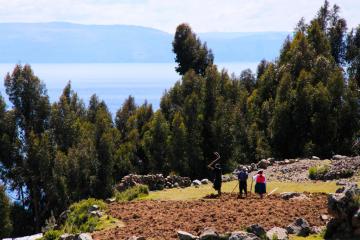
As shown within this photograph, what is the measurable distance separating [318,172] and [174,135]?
2312cm

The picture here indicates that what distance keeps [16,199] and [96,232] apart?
3776cm

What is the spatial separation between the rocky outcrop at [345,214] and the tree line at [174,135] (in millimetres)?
32141

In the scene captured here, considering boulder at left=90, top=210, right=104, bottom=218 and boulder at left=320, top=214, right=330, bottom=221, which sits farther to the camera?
boulder at left=90, top=210, right=104, bottom=218

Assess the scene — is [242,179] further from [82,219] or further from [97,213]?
[82,219]

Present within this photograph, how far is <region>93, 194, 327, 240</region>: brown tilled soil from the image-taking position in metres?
23.8

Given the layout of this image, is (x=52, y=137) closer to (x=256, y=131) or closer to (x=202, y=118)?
(x=202, y=118)

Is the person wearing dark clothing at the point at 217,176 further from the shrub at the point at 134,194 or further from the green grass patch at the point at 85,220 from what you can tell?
the green grass patch at the point at 85,220

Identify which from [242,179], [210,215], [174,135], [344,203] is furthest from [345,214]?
[174,135]

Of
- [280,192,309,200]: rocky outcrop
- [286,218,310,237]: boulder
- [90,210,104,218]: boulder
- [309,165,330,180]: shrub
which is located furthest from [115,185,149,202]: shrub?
[286,218,310,237]: boulder

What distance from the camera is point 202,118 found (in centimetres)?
5900

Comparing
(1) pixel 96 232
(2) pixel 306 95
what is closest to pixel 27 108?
(2) pixel 306 95

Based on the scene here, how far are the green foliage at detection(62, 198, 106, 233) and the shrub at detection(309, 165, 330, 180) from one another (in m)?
13.5

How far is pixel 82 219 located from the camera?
100 feet

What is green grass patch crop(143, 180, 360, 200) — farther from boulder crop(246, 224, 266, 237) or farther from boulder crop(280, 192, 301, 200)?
boulder crop(246, 224, 266, 237)
